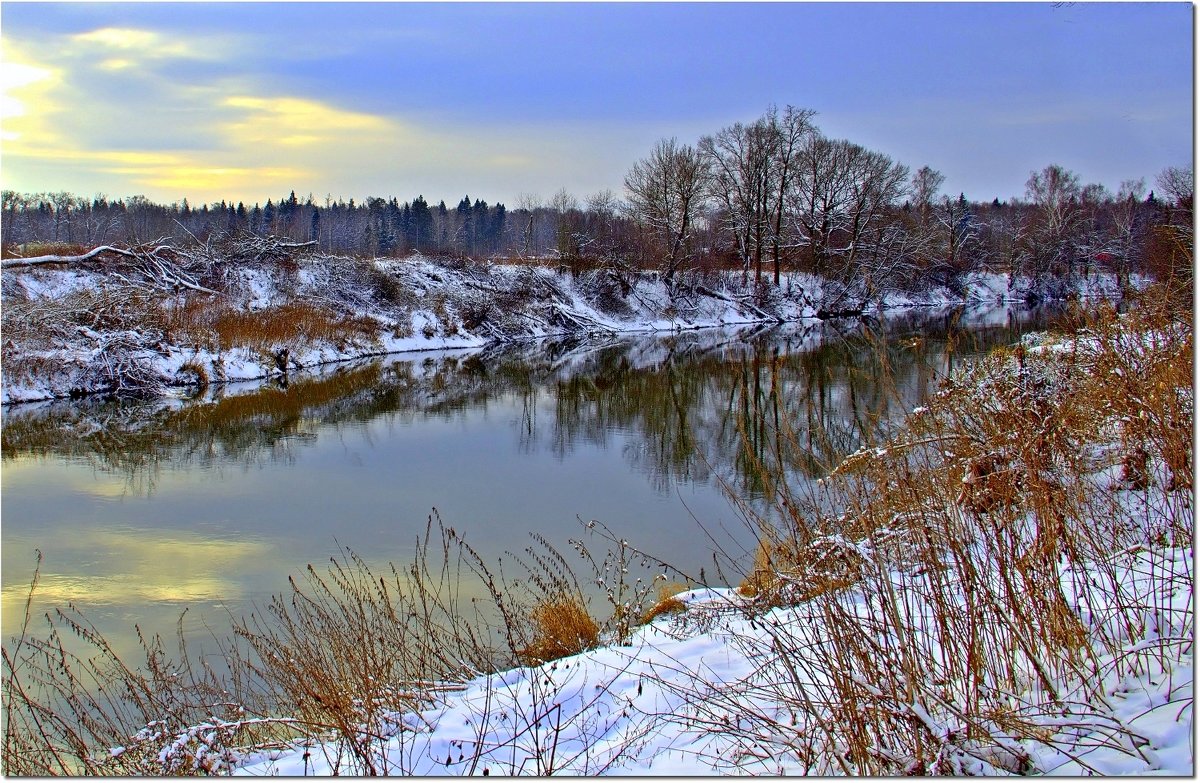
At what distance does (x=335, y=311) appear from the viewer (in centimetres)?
2759

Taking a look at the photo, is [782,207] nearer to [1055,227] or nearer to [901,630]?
[1055,227]

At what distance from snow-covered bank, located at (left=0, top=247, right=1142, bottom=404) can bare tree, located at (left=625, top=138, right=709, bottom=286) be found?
1.59m

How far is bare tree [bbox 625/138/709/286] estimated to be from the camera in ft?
129

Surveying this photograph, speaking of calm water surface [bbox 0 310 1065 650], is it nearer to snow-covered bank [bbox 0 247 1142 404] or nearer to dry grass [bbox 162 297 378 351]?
snow-covered bank [bbox 0 247 1142 404]

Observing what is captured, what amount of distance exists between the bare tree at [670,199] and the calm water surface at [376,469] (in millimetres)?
20562

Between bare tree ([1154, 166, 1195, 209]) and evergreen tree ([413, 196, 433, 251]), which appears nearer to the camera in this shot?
bare tree ([1154, 166, 1195, 209])

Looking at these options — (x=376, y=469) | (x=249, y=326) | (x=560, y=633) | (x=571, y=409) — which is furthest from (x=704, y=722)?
(x=249, y=326)

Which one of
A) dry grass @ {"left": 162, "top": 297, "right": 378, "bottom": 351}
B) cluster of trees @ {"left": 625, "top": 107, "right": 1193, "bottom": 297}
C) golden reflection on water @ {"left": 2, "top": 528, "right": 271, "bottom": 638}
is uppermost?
cluster of trees @ {"left": 625, "top": 107, "right": 1193, "bottom": 297}

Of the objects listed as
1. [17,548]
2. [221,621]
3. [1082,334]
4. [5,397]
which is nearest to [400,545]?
[221,621]

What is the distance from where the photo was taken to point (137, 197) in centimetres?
6988

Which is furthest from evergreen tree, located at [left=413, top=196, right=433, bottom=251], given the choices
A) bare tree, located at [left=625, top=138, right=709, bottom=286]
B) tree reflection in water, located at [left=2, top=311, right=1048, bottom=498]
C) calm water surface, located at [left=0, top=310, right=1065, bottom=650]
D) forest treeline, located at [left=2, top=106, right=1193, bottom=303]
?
calm water surface, located at [left=0, top=310, right=1065, bottom=650]

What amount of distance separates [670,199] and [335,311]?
1886cm

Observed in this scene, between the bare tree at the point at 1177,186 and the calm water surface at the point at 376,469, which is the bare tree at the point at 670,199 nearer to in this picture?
the calm water surface at the point at 376,469

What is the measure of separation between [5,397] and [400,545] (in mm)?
12091
